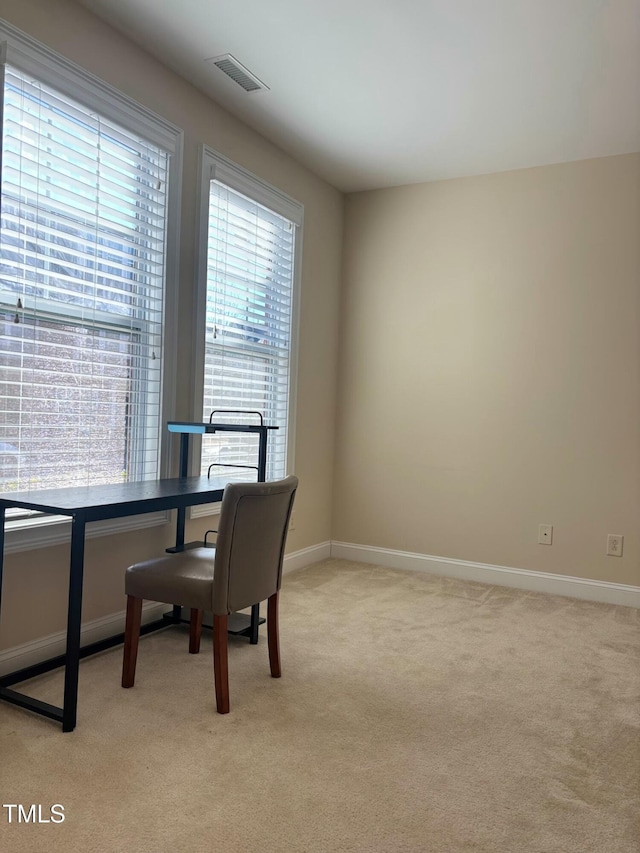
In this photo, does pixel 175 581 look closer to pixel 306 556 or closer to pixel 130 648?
pixel 130 648

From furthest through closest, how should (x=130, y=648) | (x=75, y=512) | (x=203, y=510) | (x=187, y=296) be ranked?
1. (x=203, y=510)
2. (x=187, y=296)
3. (x=130, y=648)
4. (x=75, y=512)

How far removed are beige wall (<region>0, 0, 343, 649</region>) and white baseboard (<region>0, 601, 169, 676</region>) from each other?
0.10 feet

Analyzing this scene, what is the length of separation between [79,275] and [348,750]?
2.03 metres

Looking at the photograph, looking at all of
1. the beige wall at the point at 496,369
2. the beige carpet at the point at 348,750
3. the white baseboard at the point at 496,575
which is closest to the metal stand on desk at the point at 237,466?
the beige carpet at the point at 348,750

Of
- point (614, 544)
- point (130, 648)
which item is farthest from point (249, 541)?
point (614, 544)

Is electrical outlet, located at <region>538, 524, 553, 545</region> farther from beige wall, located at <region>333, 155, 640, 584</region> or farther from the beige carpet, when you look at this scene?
the beige carpet

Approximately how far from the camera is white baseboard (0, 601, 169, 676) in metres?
2.37

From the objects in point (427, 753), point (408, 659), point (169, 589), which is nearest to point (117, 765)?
point (169, 589)

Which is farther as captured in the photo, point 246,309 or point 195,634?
point 246,309

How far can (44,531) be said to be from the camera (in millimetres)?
2449

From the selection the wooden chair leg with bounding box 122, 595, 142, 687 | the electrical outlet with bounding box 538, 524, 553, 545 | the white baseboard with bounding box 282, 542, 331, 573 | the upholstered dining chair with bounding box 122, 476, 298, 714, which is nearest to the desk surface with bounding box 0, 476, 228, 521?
the upholstered dining chair with bounding box 122, 476, 298, 714

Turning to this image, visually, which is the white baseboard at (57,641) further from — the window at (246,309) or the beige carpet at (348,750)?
the window at (246,309)

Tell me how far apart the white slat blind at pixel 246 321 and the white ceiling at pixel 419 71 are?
53 cm

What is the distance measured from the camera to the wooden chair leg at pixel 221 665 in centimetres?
215
